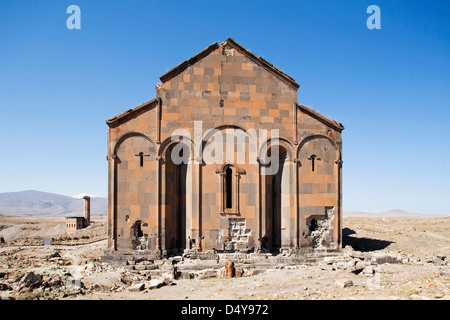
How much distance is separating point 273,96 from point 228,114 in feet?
6.62

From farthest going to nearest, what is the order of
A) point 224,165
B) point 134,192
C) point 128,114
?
point 224,165 < point 128,114 < point 134,192

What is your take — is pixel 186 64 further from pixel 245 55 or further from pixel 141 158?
pixel 141 158

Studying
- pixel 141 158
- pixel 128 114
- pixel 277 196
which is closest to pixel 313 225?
pixel 277 196

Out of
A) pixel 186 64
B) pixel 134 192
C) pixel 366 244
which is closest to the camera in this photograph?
pixel 134 192

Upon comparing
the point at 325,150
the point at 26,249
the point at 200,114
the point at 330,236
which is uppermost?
the point at 200,114

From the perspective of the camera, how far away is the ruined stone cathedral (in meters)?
14.2

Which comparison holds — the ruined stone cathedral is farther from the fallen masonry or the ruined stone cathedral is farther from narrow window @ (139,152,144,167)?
the fallen masonry

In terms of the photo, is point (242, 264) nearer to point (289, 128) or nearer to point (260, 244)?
point (260, 244)

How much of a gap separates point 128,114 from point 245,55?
17.1ft

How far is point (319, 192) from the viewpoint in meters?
15.0

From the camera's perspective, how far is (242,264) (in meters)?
13.6

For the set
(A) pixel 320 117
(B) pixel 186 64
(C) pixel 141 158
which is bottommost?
(C) pixel 141 158
